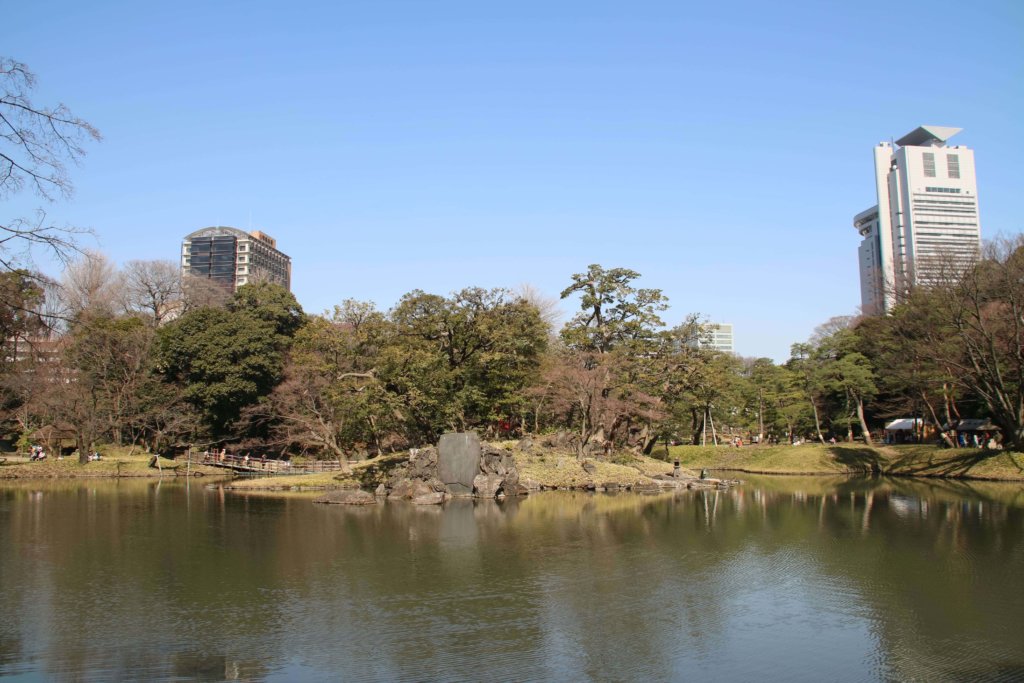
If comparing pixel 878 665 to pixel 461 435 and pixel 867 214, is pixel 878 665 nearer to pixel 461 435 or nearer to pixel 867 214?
pixel 461 435

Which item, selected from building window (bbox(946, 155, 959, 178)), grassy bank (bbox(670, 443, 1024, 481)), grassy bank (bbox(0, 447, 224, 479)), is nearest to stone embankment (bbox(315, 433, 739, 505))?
grassy bank (bbox(670, 443, 1024, 481))

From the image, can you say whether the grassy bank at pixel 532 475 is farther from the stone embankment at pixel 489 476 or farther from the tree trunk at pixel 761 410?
the tree trunk at pixel 761 410

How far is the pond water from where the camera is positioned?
8422mm

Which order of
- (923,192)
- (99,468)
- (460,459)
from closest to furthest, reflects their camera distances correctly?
(460,459), (99,468), (923,192)

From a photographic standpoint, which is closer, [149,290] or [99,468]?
Result: [99,468]

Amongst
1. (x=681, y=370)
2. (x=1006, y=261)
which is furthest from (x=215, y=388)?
(x=1006, y=261)

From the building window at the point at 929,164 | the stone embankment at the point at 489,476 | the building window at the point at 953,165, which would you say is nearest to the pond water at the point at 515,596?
the stone embankment at the point at 489,476

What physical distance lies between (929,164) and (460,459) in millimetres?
101819

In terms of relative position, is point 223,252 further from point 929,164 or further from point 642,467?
point 929,164

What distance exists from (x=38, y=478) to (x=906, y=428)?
4782 centimetres

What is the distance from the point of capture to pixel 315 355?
31.5 m

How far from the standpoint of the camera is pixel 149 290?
50.4 m

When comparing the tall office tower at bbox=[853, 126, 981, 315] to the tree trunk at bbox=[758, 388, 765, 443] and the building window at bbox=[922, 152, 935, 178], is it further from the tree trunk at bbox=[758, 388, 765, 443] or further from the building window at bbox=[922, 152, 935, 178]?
the tree trunk at bbox=[758, 388, 765, 443]

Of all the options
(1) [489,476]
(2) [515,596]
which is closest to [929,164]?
(1) [489,476]
